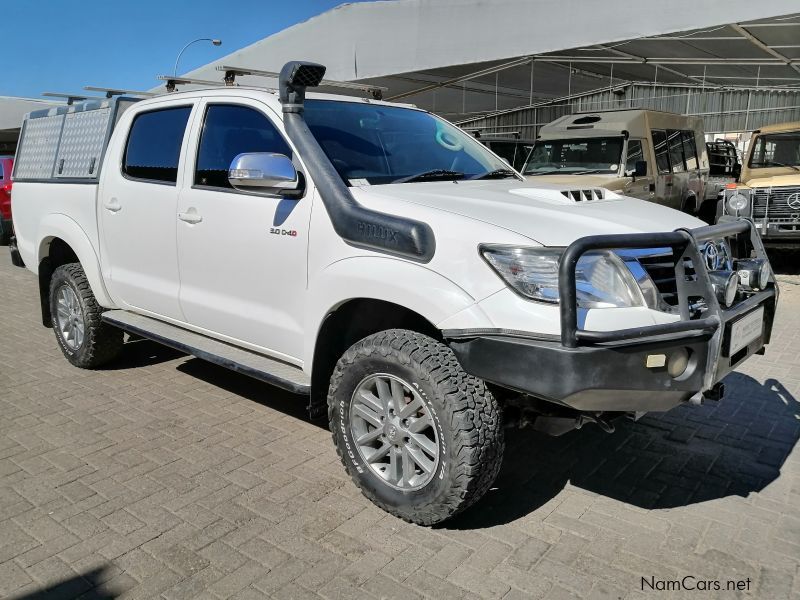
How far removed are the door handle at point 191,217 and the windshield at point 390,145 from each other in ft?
3.03

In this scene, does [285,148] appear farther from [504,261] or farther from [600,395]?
[600,395]

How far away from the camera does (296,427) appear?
426 cm

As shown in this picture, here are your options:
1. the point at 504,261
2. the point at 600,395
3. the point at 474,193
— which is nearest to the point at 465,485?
the point at 600,395

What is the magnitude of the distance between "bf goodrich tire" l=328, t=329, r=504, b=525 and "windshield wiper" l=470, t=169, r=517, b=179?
1338 millimetres

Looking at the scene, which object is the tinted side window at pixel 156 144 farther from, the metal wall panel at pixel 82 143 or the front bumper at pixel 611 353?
the front bumper at pixel 611 353

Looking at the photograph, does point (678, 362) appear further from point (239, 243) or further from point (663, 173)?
point (663, 173)

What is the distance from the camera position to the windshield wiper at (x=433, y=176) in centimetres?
348

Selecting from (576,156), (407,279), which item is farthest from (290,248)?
(576,156)

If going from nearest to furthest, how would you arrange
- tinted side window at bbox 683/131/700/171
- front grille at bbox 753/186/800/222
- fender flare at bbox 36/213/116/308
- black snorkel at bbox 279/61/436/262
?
black snorkel at bbox 279/61/436/262 < fender flare at bbox 36/213/116/308 < front grille at bbox 753/186/800/222 < tinted side window at bbox 683/131/700/171

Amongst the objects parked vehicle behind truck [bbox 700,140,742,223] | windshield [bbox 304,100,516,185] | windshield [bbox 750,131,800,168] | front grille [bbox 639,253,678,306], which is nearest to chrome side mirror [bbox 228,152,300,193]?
windshield [bbox 304,100,516,185]

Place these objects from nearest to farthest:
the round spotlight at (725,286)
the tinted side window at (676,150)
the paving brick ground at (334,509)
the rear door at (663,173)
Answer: the paving brick ground at (334,509) → the round spotlight at (725,286) → the rear door at (663,173) → the tinted side window at (676,150)

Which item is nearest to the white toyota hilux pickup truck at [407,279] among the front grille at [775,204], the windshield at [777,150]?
the front grille at [775,204]

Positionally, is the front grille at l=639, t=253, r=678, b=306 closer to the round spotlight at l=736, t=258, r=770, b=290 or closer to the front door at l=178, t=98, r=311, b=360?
the round spotlight at l=736, t=258, r=770, b=290

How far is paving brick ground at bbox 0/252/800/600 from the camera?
8.81 feet
